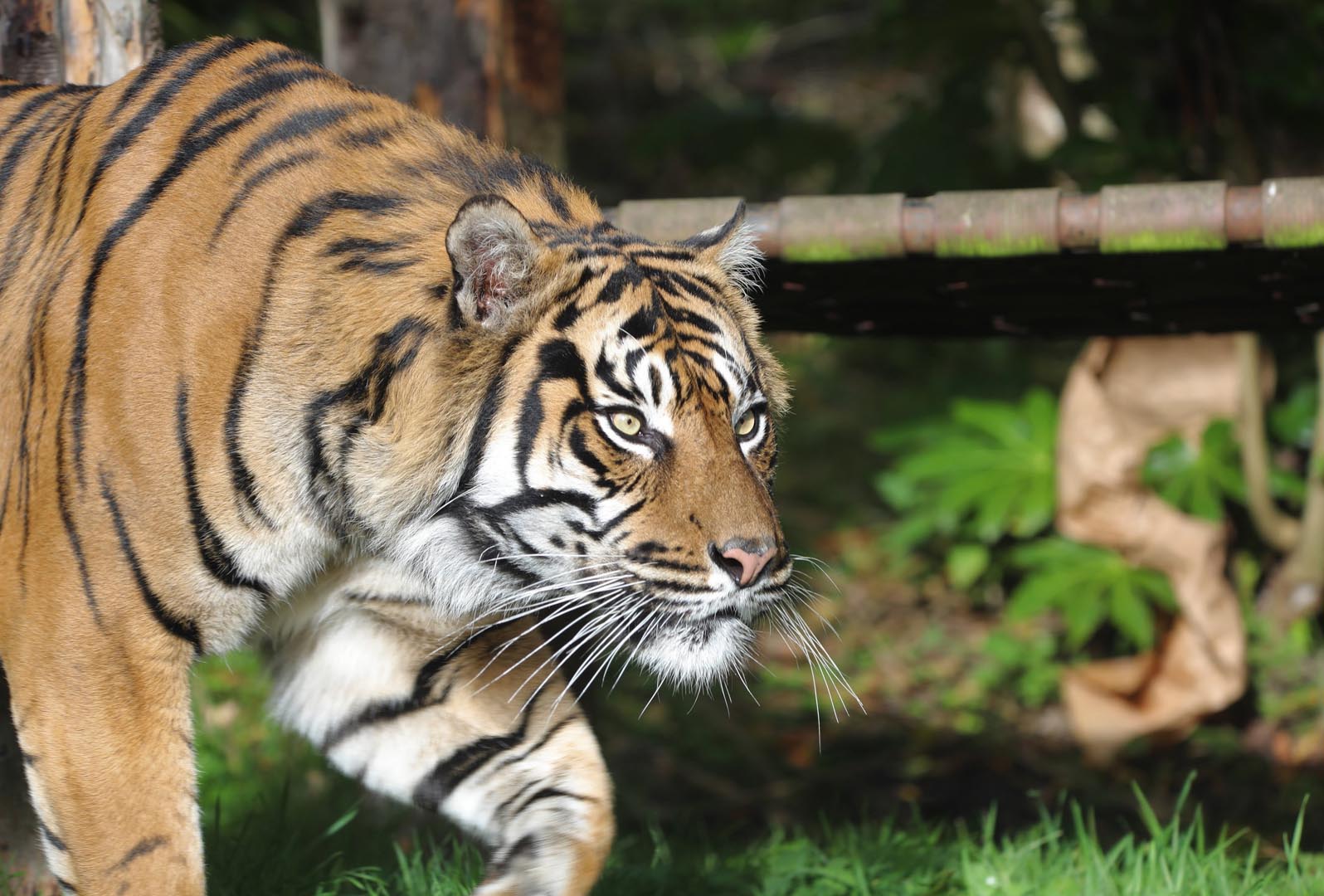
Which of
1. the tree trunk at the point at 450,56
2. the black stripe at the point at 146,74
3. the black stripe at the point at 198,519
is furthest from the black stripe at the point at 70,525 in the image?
the tree trunk at the point at 450,56

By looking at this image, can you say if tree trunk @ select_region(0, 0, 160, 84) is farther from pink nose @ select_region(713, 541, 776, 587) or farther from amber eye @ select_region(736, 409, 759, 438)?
pink nose @ select_region(713, 541, 776, 587)

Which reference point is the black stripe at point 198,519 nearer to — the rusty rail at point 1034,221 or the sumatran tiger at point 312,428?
the sumatran tiger at point 312,428

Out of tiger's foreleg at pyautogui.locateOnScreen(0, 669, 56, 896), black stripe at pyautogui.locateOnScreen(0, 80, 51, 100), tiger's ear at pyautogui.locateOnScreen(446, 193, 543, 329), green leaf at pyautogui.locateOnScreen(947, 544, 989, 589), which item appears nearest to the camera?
→ tiger's ear at pyautogui.locateOnScreen(446, 193, 543, 329)

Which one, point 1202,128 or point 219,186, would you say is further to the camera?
point 1202,128

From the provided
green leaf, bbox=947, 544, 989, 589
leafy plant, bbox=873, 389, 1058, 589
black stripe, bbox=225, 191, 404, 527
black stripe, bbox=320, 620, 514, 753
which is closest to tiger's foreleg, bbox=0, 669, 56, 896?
black stripe, bbox=320, 620, 514, 753

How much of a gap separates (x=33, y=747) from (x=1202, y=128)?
14.4ft

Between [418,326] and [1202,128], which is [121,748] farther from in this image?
[1202,128]

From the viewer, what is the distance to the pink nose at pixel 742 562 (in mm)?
2312

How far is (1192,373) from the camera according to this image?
5293mm

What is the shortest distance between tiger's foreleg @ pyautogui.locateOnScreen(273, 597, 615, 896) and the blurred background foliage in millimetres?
1676

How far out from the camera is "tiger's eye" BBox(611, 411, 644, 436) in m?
2.38

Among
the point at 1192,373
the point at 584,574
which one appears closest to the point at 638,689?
the point at 1192,373

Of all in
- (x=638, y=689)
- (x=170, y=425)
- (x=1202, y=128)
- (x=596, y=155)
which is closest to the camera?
(x=170, y=425)

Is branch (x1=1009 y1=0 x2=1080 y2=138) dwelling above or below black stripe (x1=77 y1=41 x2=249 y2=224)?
above
